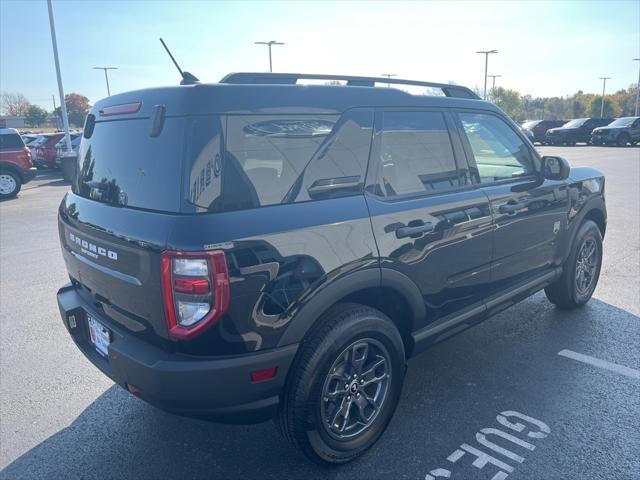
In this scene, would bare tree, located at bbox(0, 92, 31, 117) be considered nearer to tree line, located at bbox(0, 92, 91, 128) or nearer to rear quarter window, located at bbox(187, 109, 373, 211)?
tree line, located at bbox(0, 92, 91, 128)

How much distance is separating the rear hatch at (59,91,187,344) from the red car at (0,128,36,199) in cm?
1231

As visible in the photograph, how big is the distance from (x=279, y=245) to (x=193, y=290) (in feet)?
1.37

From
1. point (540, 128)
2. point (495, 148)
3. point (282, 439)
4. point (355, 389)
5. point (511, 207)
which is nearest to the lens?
Result: point (355, 389)

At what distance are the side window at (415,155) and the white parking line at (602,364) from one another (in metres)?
1.69

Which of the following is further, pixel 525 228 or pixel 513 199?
pixel 525 228

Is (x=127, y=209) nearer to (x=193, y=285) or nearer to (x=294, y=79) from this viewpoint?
(x=193, y=285)

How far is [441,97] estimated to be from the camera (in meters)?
3.31

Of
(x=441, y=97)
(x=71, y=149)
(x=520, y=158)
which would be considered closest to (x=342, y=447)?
(x=441, y=97)

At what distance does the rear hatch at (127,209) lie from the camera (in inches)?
86.7

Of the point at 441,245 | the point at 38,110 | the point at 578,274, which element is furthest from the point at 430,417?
the point at 38,110

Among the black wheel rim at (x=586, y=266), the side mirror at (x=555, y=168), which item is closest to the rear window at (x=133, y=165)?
the side mirror at (x=555, y=168)

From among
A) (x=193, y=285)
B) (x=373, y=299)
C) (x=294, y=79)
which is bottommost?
(x=373, y=299)

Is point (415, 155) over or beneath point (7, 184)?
over

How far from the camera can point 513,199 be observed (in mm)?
3600
